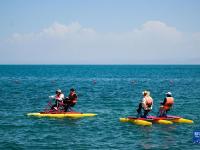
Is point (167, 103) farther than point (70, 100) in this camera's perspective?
No

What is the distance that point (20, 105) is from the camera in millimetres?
39562

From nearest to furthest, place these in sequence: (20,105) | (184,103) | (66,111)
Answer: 1. (66,111)
2. (20,105)
3. (184,103)

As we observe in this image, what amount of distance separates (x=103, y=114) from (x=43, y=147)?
12.2 metres

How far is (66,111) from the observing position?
31.9 meters

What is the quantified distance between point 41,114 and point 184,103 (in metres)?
17.0

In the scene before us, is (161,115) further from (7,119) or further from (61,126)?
(7,119)

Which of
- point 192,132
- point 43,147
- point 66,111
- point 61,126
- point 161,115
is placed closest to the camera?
point 43,147

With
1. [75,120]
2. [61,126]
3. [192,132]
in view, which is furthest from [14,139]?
[192,132]

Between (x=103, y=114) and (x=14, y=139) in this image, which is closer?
(x=14, y=139)

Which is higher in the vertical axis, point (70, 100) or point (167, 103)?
point (167, 103)

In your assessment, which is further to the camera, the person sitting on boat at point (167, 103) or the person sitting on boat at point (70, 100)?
the person sitting on boat at point (70, 100)

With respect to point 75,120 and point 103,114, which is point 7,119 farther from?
point 103,114

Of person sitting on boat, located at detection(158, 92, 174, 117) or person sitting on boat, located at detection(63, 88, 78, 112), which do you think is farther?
person sitting on boat, located at detection(63, 88, 78, 112)

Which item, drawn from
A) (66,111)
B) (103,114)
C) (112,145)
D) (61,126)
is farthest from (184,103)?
(112,145)
